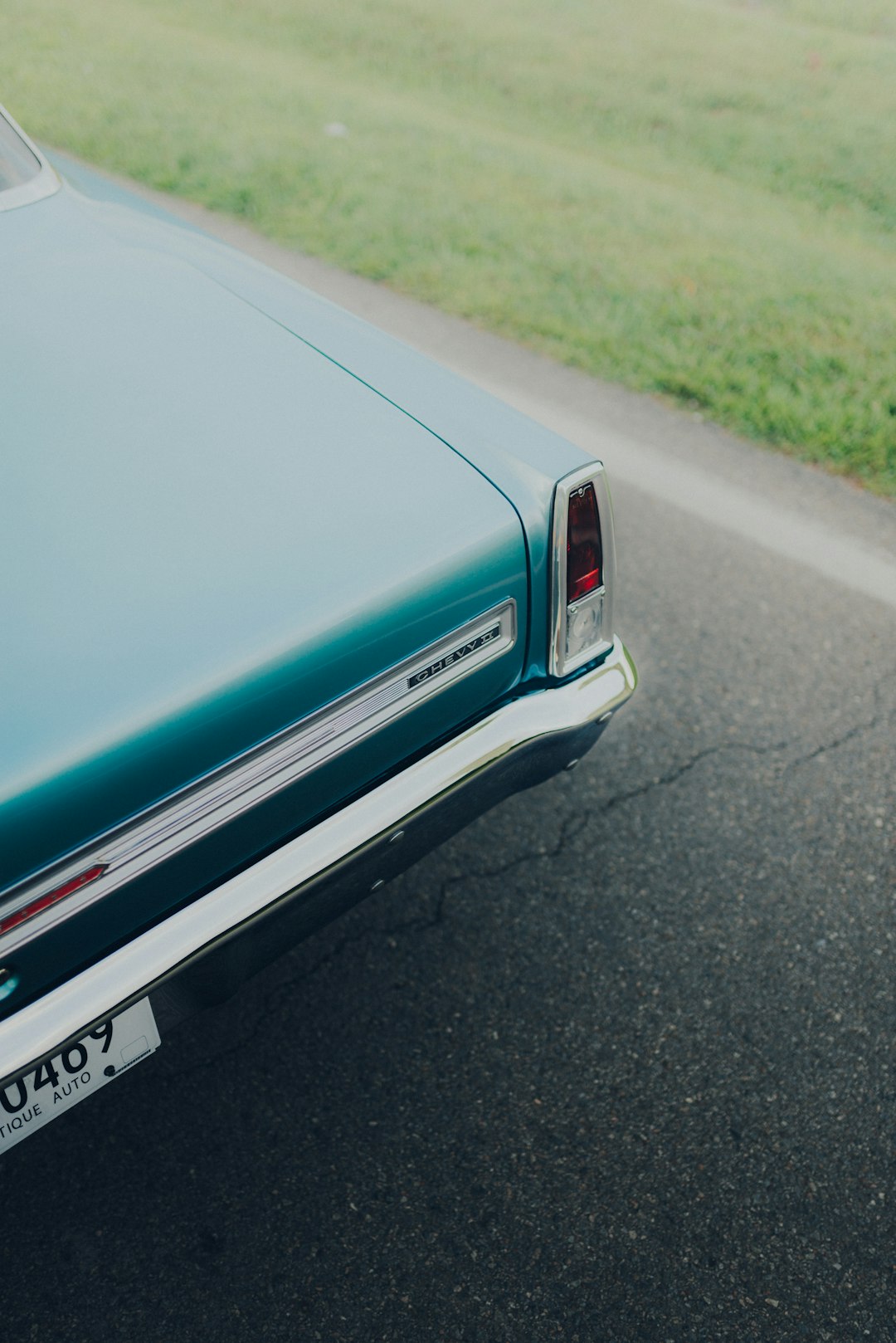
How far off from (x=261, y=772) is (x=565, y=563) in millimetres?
669

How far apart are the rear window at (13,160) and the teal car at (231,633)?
1.05ft

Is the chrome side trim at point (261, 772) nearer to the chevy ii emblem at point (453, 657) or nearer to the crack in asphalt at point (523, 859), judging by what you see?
the chevy ii emblem at point (453, 657)

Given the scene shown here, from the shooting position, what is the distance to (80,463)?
5.02 feet

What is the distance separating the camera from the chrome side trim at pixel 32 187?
2152mm

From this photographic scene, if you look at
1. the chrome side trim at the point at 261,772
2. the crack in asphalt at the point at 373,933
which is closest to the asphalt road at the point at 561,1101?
the crack in asphalt at the point at 373,933

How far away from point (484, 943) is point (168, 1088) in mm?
730

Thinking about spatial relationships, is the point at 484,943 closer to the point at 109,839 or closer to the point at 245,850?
the point at 245,850

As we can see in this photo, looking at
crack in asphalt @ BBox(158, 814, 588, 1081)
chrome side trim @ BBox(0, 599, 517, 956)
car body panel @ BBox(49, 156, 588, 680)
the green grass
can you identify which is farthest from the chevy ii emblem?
the green grass

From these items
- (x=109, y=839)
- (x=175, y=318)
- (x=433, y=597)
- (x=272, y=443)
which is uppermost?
(x=175, y=318)

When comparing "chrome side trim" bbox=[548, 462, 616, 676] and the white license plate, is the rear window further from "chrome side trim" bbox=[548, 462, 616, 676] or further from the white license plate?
the white license plate

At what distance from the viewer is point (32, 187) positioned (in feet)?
7.28

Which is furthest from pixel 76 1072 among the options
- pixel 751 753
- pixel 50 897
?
pixel 751 753

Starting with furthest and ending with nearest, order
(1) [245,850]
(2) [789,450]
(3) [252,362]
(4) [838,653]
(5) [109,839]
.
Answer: (2) [789,450], (4) [838,653], (3) [252,362], (1) [245,850], (5) [109,839]

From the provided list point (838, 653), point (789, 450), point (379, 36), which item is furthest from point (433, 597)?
point (379, 36)
